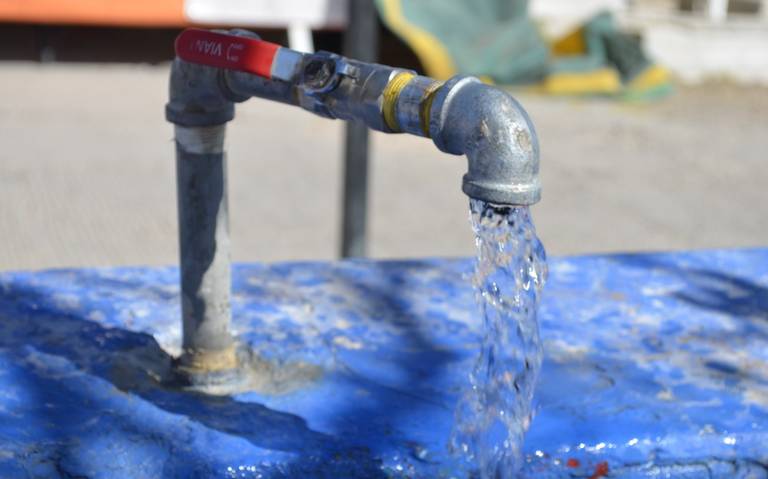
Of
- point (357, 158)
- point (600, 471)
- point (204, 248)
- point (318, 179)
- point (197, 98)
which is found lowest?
point (318, 179)

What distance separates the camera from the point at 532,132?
1276 millimetres

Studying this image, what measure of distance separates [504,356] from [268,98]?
18.4 inches

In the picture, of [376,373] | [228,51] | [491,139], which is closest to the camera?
[491,139]

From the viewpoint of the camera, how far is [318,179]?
200 inches

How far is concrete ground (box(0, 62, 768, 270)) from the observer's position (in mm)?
4184

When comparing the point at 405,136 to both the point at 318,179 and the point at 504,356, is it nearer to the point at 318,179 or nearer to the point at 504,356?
the point at 318,179

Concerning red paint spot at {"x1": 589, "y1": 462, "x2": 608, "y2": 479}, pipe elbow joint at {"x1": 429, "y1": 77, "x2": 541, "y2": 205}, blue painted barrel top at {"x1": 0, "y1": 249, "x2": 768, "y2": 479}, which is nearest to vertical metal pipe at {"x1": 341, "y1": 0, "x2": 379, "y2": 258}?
blue painted barrel top at {"x1": 0, "y1": 249, "x2": 768, "y2": 479}

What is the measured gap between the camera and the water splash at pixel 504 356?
139cm

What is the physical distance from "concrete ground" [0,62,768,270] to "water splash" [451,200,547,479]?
8.18 ft

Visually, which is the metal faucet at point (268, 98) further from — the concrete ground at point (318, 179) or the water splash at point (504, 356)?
the concrete ground at point (318, 179)

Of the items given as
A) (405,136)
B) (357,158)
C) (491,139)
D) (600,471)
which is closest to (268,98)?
(491,139)

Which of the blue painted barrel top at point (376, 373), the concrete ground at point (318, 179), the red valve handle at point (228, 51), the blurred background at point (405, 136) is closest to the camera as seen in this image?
the red valve handle at point (228, 51)

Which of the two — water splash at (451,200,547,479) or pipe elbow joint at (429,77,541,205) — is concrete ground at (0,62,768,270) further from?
pipe elbow joint at (429,77,541,205)

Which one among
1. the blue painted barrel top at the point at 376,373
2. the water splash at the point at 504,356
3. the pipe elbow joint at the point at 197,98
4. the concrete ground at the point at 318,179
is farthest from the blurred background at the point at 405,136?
the water splash at the point at 504,356
